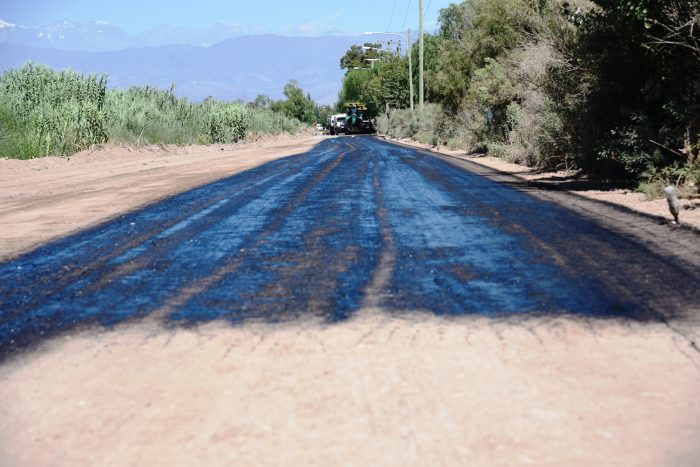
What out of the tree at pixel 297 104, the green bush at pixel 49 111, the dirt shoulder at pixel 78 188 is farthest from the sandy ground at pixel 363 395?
the tree at pixel 297 104

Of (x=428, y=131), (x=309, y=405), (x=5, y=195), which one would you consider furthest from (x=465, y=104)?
(x=309, y=405)

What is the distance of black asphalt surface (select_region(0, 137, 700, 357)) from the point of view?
23.5 ft

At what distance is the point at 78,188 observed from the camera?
69.4 feet

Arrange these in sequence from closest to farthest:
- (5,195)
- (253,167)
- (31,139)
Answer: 1. (5,195)
2. (253,167)
3. (31,139)

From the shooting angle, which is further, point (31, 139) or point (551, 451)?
point (31, 139)

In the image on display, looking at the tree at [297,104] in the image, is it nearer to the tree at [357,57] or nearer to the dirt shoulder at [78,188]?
the tree at [357,57]

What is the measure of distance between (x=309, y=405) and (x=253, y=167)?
76.8 feet

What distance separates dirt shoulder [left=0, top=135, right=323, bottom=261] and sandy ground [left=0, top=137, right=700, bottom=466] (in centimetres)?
566

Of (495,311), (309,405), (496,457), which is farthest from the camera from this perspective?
(495,311)

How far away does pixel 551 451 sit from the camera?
13.9ft

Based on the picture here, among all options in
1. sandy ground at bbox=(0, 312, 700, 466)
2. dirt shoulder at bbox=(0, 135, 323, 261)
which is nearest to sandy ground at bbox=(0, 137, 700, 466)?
sandy ground at bbox=(0, 312, 700, 466)

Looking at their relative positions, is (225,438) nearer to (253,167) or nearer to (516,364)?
(516,364)

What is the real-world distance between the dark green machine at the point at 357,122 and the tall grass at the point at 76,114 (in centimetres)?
4791

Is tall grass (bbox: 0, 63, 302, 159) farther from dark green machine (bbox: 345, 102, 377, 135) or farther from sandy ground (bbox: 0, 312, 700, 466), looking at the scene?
dark green machine (bbox: 345, 102, 377, 135)
